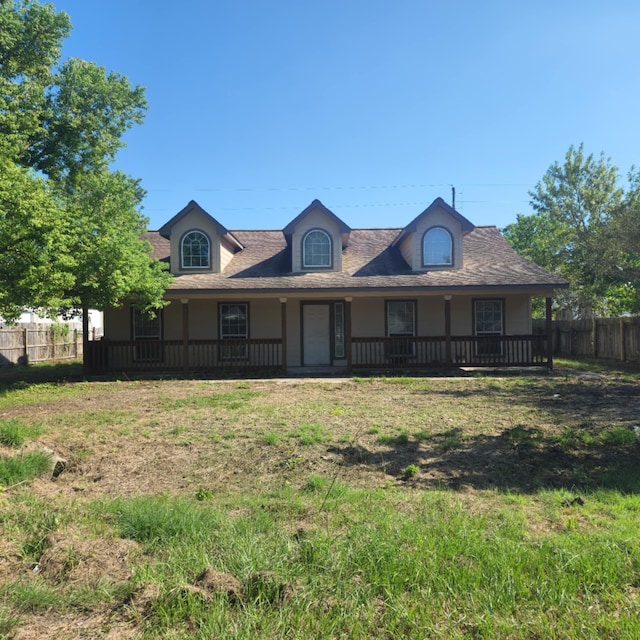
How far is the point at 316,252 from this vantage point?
1681 cm

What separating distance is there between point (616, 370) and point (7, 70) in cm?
2331

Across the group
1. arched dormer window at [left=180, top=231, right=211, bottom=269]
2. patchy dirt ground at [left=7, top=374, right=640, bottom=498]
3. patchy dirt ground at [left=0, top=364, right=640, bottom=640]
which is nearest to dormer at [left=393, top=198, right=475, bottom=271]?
patchy dirt ground at [left=7, top=374, right=640, bottom=498]

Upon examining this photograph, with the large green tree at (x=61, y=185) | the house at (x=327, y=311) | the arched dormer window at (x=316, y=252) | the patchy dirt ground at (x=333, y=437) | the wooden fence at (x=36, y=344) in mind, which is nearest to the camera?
the patchy dirt ground at (x=333, y=437)

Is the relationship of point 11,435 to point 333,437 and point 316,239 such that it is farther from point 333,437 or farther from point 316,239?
point 316,239

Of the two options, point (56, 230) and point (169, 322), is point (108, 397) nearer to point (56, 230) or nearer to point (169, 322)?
point (56, 230)

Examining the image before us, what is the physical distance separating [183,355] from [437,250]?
386 inches

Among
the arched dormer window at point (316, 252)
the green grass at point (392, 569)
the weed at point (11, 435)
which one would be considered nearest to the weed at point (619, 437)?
the green grass at point (392, 569)

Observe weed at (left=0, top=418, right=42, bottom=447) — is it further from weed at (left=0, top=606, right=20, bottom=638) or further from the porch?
the porch

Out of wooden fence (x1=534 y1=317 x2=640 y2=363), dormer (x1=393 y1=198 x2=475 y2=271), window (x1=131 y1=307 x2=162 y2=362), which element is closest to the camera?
dormer (x1=393 y1=198 x2=475 y2=271)

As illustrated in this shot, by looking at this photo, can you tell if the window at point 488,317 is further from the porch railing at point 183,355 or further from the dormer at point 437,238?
the porch railing at point 183,355

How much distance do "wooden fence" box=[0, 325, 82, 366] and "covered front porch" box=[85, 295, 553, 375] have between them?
6669 millimetres

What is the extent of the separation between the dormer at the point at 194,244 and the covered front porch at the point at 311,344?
1.33 m

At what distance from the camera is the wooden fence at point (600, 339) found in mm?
17344

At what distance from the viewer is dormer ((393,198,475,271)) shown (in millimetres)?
16484
